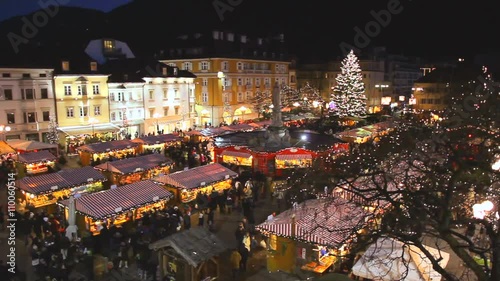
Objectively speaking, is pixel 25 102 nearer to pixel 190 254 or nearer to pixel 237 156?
pixel 237 156

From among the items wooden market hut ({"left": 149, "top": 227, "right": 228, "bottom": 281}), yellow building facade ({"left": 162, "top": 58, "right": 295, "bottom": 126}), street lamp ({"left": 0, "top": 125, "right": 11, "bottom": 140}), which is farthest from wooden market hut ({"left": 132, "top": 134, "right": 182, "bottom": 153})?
wooden market hut ({"left": 149, "top": 227, "right": 228, "bottom": 281})

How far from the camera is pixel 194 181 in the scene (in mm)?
20828

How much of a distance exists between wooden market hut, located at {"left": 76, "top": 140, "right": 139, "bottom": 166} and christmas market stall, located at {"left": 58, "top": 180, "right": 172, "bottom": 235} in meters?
11.2

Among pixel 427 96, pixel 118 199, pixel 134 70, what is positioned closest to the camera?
pixel 118 199

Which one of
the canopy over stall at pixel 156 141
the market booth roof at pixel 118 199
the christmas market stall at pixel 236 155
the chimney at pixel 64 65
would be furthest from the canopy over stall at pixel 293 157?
the chimney at pixel 64 65

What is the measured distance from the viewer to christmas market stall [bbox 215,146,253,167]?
2922 centimetres

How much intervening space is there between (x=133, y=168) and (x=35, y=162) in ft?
22.2

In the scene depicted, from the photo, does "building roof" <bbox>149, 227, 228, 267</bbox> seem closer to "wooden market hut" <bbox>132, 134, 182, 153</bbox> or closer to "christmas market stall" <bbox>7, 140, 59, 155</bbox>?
"christmas market stall" <bbox>7, 140, 59, 155</bbox>

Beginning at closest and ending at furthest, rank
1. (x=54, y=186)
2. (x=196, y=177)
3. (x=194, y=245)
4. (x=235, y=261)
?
(x=194, y=245), (x=235, y=261), (x=54, y=186), (x=196, y=177)

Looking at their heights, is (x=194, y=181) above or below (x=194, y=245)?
below

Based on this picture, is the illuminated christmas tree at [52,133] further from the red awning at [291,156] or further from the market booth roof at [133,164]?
the red awning at [291,156]

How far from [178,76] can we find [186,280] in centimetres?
3754

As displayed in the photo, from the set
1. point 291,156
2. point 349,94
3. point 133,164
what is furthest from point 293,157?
point 349,94

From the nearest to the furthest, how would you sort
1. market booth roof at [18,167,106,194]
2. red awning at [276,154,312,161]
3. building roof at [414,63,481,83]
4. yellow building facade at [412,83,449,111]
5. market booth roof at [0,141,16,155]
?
market booth roof at [18,167,106,194]
market booth roof at [0,141,16,155]
red awning at [276,154,312,161]
building roof at [414,63,481,83]
yellow building facade at [412,83,449,111]
